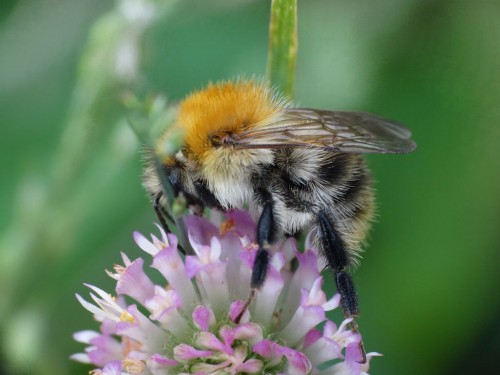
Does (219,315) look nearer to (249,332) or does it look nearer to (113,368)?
(249,332)

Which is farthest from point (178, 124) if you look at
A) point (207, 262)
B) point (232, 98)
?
point (207, 262)

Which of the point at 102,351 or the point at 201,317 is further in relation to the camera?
the point at 102,351

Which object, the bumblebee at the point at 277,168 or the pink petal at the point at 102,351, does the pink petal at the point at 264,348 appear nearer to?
the bumblebee at the point at 277,168

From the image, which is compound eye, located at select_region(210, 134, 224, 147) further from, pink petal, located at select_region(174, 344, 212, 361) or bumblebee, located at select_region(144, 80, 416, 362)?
pink petal, located at select_region(174, 344, 212, 361)

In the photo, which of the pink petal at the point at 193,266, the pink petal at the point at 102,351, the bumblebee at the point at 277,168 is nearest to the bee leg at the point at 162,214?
the bumblebee at the point at 277,168

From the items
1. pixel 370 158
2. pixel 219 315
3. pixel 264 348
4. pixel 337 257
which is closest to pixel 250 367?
pixel 264 348

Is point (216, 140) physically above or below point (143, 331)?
above

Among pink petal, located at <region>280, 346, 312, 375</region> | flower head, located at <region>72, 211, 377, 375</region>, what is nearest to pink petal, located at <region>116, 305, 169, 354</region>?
flower head, located at <region>72, 211, 377, 375</region>

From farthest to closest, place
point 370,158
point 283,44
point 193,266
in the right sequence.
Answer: point 370,158 → point 283,44 → point 193,266
